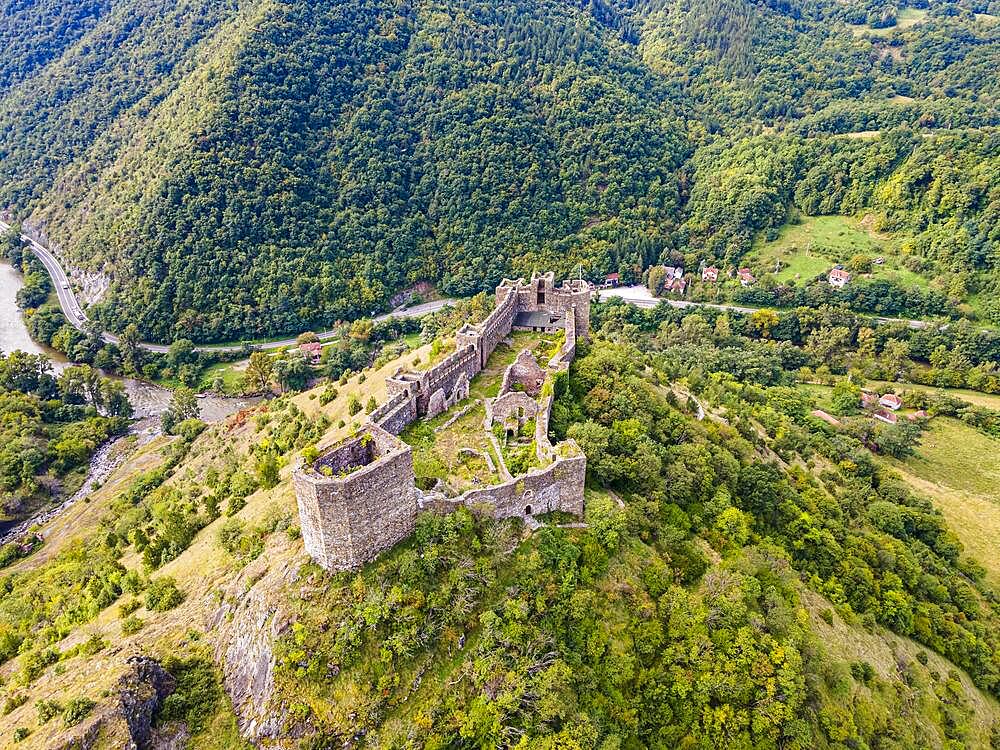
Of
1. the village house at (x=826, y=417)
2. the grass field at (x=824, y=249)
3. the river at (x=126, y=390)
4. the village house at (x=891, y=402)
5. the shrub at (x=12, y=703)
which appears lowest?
the village house at (x=891, y=402)

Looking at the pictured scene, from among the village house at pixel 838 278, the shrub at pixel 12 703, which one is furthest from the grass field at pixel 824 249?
the shrub at pixel 12 703

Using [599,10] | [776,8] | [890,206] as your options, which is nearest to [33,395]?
[890,206]

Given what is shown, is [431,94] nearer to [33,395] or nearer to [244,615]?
[33,395]

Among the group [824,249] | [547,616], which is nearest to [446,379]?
[547,616]

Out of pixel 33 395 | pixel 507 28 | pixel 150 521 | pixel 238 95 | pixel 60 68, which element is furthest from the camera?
pixel 507 28

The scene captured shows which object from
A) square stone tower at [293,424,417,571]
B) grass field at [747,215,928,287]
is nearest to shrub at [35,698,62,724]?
square stone tower at [293,424,417,571]

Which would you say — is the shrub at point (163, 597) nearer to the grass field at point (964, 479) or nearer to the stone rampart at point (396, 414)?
the stone rampart at point (396, 414)
